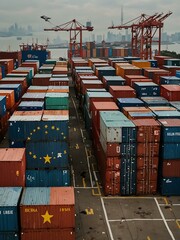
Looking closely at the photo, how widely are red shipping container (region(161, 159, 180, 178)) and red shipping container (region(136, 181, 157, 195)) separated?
56.3 inches

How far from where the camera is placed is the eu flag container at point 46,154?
29.1 m

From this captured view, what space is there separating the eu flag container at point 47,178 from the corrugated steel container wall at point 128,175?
493cm

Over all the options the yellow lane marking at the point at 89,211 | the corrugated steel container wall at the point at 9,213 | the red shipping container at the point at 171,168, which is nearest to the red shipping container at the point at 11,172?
the corrugated steel container wall at the point at 9,213

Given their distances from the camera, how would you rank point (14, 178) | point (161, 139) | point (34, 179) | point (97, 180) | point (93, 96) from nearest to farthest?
1. point (14, 178)
2. point (34, 179)
3. point (161, 139)
4. point (97, 180)
5. point (93, 96)

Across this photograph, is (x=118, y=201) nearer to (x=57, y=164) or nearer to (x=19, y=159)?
(x=57, y=164)

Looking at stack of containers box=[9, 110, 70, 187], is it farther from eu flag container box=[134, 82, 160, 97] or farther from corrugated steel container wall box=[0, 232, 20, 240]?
eu flag container box=[134, 82, 160, 97]

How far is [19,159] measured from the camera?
2423 cm

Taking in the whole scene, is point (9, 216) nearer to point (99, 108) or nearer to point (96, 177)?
point (96, 177)

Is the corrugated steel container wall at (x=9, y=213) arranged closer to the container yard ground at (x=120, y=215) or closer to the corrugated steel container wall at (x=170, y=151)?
the container yard ground at (x=120, y=215)

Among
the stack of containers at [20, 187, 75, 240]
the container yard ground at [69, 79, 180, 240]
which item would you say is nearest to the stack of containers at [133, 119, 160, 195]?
the container yard ground at [69, 79, 180, 240]

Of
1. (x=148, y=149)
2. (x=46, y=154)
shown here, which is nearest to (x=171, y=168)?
(x=148, y=149)

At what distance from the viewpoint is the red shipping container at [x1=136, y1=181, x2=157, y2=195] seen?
3084 cm

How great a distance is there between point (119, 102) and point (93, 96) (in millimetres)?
4797

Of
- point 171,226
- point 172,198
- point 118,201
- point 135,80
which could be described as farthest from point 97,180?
point 135,80
